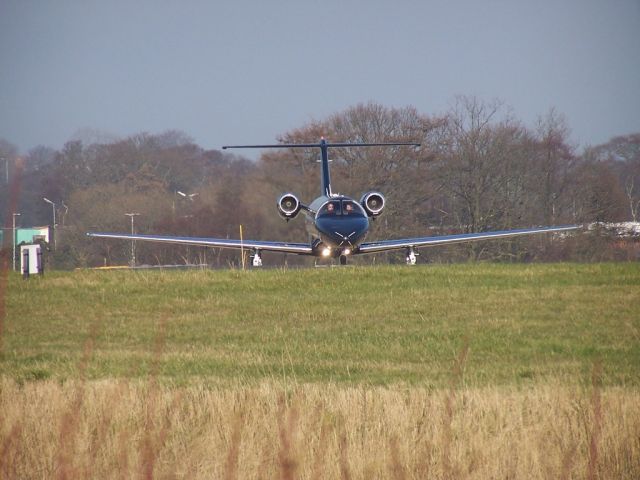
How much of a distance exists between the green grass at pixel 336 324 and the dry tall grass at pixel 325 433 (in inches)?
36.4

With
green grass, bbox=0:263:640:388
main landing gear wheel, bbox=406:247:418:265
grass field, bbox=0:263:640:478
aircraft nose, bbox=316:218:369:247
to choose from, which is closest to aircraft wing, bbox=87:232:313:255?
aircraft nose, bbox=316:218:369:247

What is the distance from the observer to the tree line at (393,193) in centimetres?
4606

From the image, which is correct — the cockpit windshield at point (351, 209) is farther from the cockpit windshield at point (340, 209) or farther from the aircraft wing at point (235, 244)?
the aircraft wing at point (235, 244)

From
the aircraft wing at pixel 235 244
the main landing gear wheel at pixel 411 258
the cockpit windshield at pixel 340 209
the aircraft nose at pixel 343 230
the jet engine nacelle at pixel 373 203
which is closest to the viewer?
the aircraft nose at pixel 343 230

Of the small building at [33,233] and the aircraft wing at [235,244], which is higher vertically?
the small building at [33,233]

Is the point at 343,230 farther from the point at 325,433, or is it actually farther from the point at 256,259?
the point at 325,433

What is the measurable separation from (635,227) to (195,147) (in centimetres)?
5038

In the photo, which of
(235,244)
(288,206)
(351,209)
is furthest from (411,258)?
(235,244)

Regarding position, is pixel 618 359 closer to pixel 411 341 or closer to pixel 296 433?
pixel 411 341

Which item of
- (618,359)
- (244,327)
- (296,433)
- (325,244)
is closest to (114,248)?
(325,244)

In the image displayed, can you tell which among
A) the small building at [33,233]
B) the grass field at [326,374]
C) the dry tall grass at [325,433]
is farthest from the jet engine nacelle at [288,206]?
the dry tall grass at [325,433]

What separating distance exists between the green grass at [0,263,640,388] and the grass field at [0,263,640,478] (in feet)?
0.22

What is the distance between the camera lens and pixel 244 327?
17.2m

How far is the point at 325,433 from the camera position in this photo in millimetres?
8602
